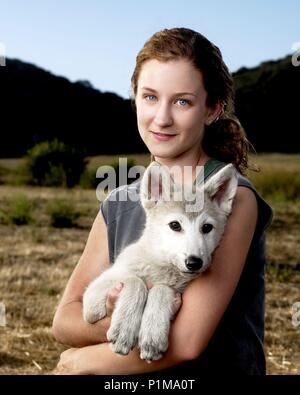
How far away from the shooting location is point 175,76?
2625mm

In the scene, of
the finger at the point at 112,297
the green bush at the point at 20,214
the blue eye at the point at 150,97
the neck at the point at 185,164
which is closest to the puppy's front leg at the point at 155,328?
the finger at the point at 112,297

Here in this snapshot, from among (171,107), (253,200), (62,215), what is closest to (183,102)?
(171,107)

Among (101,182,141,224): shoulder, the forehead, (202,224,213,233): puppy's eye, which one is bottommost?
(202,224,213,233): puppy's eye

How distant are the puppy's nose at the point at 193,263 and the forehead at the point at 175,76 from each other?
690mm

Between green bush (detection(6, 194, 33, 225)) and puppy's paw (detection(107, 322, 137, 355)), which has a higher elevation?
green bush (detection(6, 194, 33, 225))

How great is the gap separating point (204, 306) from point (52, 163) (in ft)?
57.8

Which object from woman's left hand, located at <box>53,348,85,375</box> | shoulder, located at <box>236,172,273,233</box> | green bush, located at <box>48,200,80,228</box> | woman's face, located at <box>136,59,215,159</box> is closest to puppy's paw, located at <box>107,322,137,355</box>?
woman's left hand, located at <box>53,348,85,375</box>

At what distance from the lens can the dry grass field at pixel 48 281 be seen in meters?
5.78

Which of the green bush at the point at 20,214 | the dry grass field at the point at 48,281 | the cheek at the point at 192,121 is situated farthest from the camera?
the green bush at the point at 20,214

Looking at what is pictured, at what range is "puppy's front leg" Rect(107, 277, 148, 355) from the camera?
2283 mm

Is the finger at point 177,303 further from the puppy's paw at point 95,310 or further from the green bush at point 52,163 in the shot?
the green bush at point 52,163

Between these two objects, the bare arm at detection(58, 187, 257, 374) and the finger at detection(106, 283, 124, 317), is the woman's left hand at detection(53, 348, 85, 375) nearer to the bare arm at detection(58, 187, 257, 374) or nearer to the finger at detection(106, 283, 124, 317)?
the bare arm at detection(58, 187, 257, 374)

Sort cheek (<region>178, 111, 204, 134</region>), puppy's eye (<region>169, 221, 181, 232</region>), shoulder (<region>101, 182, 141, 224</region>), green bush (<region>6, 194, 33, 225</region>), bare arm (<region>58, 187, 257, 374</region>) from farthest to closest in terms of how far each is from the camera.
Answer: green bush (<region>6, 194, 33, 225</region>)
shoulder (<region>101, 182, 141, 224</region>)
cheek (<region>178, 111, 204, 134</region>)
puppy's eye (<region>169, 221, 181, 232</region>)
bare arm (<region>58, 187, 257, 374</region>)

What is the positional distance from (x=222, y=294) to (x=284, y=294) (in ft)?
17.6
